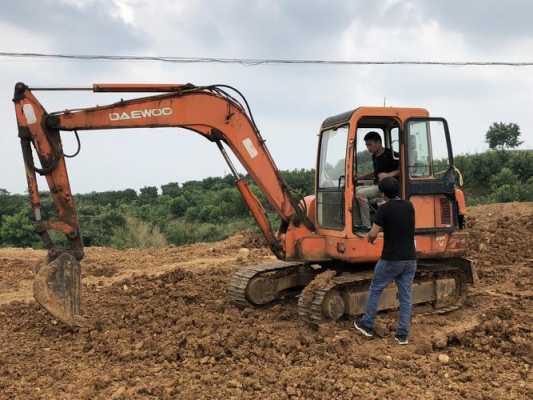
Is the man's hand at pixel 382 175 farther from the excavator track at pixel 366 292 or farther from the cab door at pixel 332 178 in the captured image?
the excavator track at pixel 366 292

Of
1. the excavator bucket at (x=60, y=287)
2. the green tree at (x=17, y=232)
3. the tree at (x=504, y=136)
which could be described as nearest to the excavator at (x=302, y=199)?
the excavator bucket at (x=60, y=287)

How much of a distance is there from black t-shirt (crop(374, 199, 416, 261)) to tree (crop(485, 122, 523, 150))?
120ft

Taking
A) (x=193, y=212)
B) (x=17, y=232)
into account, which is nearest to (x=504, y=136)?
(x=193, y=212)

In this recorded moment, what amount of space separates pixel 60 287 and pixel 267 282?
267 centimetres

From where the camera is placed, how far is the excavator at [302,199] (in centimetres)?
624

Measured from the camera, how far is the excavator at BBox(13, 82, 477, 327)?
6.24 m

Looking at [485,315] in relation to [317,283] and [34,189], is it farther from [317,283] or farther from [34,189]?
[34,189]

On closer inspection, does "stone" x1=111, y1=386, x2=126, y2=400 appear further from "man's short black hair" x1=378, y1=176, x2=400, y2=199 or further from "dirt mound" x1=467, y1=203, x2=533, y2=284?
"dirt mound" x1=467, y1=203, x2=533, y2=284

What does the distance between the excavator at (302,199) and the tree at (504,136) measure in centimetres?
3528

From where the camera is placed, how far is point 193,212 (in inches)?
1335

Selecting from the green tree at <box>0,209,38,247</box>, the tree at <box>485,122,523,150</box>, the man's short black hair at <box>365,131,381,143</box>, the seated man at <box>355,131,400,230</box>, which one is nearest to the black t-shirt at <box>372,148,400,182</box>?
the seated man at <box>355,131,400,230</box>

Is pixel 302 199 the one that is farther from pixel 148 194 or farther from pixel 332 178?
pixel 148 194

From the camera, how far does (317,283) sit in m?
6.78

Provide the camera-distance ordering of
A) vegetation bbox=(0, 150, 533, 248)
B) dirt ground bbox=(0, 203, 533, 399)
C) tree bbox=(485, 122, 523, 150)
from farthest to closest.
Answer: tree bbox=(485, 122, 523, 150) < vegetation bbox=(0, 150, 533, 248) < dirt ground bbox=(0, 203, 533, 399)
